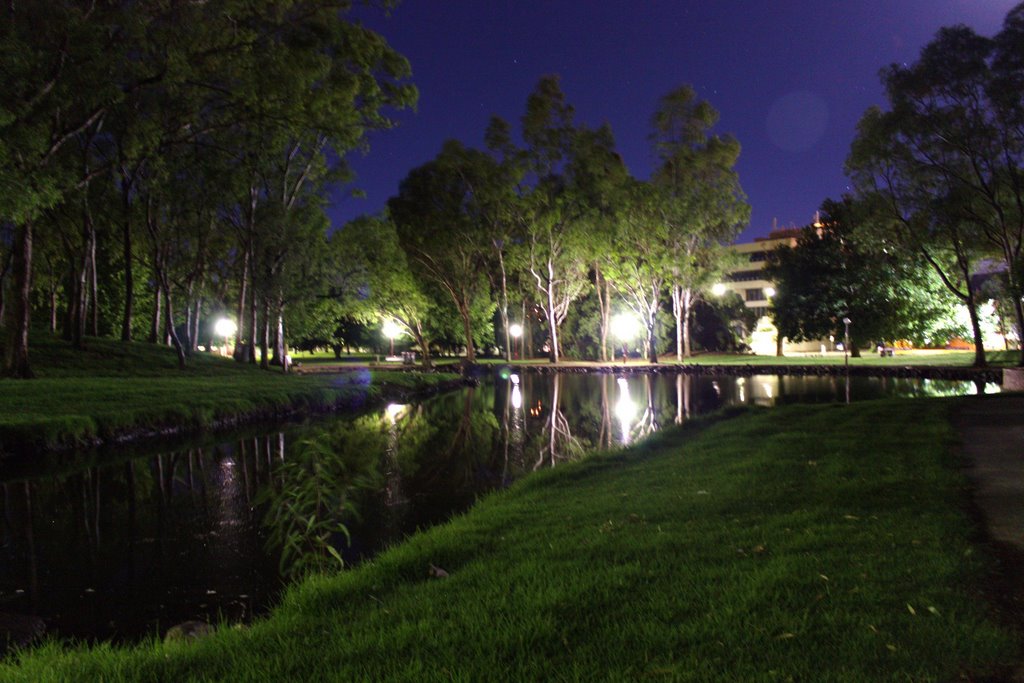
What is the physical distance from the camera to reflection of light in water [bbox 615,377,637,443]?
19.0 metres

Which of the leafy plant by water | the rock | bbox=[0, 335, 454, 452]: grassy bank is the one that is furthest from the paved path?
bbox=[0, 335, 454, 452]: grassy bank

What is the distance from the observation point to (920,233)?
128 feet

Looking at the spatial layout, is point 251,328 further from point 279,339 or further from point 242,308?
point 279,339

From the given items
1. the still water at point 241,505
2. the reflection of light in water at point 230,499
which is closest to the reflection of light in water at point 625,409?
the still water at point 241,505

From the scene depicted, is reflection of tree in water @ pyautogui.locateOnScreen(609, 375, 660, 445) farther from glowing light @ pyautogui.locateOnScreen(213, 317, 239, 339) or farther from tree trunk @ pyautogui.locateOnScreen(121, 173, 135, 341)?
glowing light @ pyautogui.locateOnScreen(213, 317, 239, 339)

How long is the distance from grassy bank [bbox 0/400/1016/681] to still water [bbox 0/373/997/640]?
1234 millimetres

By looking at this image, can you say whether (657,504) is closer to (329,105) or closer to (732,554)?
(732,554)

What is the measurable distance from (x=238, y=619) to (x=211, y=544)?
9.08 ft

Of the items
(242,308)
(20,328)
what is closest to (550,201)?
(242,308)

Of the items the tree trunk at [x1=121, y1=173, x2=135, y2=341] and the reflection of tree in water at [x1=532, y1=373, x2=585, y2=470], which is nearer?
the reflection of tree in water at [x1=532, y1=373, x2=585, y2=470]

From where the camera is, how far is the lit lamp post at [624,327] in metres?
65.3

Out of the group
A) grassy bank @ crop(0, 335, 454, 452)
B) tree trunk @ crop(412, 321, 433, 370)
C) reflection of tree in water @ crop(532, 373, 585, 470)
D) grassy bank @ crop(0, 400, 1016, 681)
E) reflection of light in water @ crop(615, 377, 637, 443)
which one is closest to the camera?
grassy bank @ crop(0, 400, 1016, 681)

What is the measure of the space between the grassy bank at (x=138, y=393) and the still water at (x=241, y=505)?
164 cm

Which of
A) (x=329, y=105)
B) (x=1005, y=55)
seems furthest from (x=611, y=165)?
(x=329, y=105)
